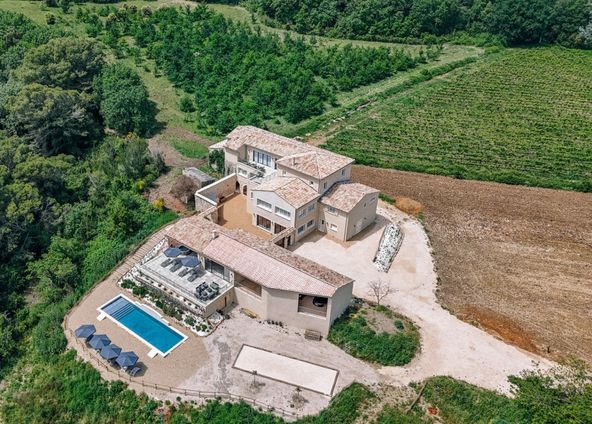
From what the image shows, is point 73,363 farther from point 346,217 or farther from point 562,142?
point 562,142

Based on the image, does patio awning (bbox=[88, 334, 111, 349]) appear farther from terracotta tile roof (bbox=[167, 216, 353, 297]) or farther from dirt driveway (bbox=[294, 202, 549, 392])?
dirt driveway (bbox=[294, 202, 549, 392])

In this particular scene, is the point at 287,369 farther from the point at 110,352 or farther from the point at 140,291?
the point at 140,291

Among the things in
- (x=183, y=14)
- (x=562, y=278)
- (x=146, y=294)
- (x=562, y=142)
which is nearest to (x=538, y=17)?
(x=562, y=142)

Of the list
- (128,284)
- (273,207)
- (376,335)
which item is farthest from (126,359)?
(273,207)

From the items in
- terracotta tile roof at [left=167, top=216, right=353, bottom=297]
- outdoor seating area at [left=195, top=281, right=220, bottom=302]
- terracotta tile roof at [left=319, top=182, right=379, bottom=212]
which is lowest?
outdoor seating area at [left=195, top=281, right=220, bottom=302]

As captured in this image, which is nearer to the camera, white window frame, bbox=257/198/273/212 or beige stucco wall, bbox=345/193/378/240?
white window frame, bbox=257/198/273/212

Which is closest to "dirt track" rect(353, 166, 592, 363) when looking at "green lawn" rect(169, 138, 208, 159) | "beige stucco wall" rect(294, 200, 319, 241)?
"beige stucco wall" rect(294, 200, 319, 241)
